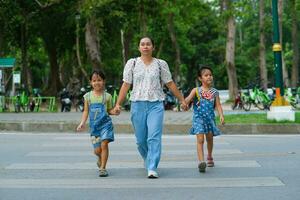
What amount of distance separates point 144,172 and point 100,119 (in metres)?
0.94

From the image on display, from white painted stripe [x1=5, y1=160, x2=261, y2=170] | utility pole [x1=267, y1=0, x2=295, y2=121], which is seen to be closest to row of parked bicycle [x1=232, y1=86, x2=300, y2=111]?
utility pole [x1=267, y1=0, x2=295, y2=121]

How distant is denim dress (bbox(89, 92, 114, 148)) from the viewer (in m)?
7.52

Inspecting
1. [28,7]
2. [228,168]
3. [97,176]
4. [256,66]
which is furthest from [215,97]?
[256,66]

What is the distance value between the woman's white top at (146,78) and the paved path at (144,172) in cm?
104

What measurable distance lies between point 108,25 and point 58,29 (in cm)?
362

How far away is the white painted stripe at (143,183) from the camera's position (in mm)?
6703

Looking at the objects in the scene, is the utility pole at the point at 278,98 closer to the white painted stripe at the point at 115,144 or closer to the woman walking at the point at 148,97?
the white painted stripe at the point at 115,144

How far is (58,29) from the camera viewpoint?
3791cm

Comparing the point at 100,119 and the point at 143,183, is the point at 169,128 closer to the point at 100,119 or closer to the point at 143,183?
the point at 100,119

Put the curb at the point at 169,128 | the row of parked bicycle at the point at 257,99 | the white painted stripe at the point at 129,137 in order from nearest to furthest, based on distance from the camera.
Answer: the white painted stripe at the point at 129,137, the curb at the point at 169,128, the row of parked bicycle at the point at 257,99

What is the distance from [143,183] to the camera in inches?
271

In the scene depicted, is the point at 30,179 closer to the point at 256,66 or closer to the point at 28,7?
the point at 28,7

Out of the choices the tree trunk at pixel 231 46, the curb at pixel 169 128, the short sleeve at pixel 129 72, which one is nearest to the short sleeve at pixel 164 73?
the short sleeve at pixel 129 72

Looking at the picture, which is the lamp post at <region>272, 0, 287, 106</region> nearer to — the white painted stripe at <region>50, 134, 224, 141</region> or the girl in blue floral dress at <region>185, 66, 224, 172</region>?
→ the white painted stripe at <region>50, 134, 224, 141</region>
